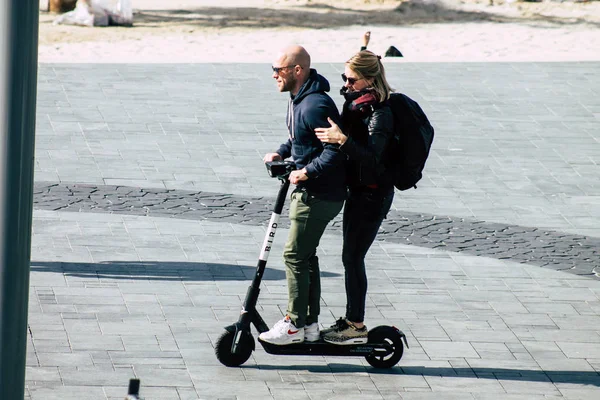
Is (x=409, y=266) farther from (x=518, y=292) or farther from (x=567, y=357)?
(x=567, y=357)

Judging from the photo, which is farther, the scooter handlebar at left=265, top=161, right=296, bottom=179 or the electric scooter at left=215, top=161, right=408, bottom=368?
the electric scooter at left=215, top=161, right=408, bottom=368

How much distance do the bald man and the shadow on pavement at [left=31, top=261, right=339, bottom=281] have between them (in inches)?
68.1

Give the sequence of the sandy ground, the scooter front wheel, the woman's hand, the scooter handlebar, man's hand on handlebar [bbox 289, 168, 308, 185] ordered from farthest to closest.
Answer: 1. the sandy ground
2. the scooter front wheel
3. the scooter handlebar
4. man's hand on handlebar [bbox 289, 168, 308, 185]
5. the woman's hand

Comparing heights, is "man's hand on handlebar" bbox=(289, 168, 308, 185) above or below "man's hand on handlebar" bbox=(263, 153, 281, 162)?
above

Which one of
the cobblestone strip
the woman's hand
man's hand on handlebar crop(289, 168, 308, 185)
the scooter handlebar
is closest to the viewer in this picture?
the woman's hand

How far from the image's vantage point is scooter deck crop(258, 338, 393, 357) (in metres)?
6.61

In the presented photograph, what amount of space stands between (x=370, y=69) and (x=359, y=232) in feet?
3.00

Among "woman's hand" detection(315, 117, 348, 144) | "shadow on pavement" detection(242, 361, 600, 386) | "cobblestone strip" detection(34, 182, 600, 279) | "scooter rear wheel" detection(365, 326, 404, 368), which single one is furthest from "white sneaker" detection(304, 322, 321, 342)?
"cobblestone strip" detection(34, 182, 600, 279)

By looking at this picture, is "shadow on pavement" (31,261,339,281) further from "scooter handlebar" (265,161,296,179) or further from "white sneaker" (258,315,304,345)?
"scooter handlebar" (265,161,296,179)

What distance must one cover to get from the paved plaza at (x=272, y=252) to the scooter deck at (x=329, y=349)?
10 cm

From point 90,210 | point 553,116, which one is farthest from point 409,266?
point 553,116

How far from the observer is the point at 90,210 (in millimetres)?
9938

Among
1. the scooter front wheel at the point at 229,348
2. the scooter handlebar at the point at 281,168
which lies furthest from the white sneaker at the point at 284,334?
the scooter handlebar at the point at 281,168

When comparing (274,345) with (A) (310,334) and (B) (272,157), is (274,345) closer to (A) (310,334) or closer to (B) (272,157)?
(A) (310,334)
